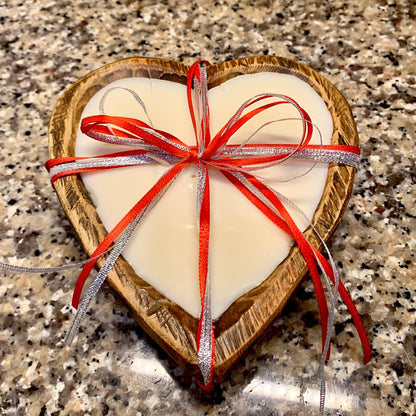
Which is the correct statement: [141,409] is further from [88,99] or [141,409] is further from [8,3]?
[8,3]

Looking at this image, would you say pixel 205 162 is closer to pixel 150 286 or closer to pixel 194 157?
pixel 194 157

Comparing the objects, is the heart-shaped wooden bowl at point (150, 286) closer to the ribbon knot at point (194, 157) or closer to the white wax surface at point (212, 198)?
the white wax surface at point (212, 198)

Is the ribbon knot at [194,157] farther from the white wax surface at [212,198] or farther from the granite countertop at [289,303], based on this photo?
the granite countertop at [289,303]

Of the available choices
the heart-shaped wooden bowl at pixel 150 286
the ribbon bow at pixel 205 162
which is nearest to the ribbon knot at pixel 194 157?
the ribbon bow at pixel 205 162

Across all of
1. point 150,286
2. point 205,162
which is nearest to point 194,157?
point 205,162

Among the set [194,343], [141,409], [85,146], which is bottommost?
[141,409]

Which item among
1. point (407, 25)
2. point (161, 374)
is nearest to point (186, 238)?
point (161, 374)

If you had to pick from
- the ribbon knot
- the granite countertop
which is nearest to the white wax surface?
the ribbon knot
